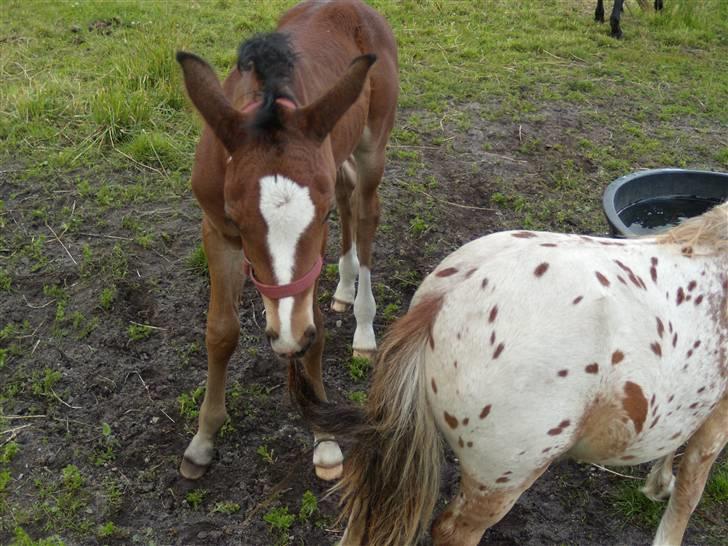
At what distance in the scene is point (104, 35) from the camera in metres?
6.48

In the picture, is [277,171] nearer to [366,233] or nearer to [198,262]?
[366,233]

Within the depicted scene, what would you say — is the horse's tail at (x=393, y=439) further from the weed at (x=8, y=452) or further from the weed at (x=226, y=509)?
the weed at (x=8, y=452)

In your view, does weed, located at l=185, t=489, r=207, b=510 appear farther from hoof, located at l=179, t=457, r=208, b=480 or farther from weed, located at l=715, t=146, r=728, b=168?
weed, located at l=715, t=146, r=728, b=168

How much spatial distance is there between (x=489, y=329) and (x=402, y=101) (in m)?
4.11

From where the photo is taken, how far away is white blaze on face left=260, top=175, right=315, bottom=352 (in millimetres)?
1808

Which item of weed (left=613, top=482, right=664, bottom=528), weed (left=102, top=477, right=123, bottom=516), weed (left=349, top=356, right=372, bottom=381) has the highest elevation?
weed (left=349, top=356, right=372, bottom=381)

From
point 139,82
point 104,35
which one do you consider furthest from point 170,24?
point 139,82

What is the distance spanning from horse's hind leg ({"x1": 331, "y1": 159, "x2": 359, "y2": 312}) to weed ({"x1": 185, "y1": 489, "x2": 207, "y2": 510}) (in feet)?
4.23

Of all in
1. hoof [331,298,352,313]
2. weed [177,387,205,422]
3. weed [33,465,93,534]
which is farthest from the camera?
hoof [331,298,352,313]

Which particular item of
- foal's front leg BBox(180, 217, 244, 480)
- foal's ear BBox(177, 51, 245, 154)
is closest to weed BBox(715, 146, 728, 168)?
foal's front leg BBox(180, 217, 244, 480)

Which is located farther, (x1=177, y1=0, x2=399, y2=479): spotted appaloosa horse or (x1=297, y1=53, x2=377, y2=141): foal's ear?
(x1=297, y1=53, x2=377, y2=141): foal's ear

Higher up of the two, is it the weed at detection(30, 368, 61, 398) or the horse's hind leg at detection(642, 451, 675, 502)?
the weed at detection(30, 368, 61, 398)

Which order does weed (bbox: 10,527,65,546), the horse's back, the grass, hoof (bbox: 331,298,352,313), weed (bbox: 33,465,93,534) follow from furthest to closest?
hoof (bbox: 331,298,352,313) → the grass → weed (bbox: 33,465,93,534) → weed (bbox: 10,527,65,546) → the horse's back

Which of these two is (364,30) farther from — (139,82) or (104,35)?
(104,35)
